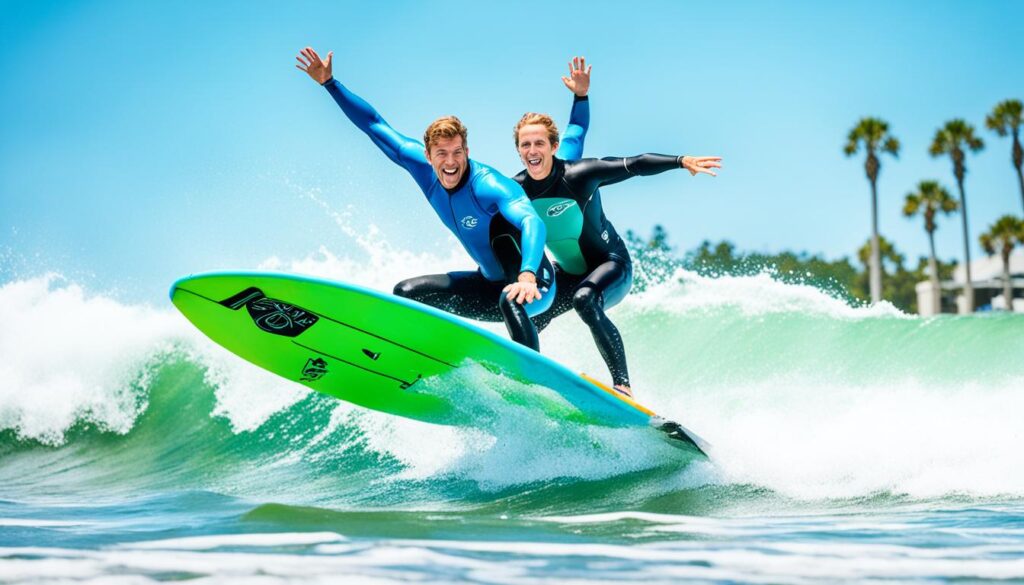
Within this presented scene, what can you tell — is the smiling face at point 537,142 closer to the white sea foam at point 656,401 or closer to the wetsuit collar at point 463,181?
the wetsuit collar at point 463,181

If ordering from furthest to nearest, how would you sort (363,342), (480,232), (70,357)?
(70,357) → (480,232) → (363,342)

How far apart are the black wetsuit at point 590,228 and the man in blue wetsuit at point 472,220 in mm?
216

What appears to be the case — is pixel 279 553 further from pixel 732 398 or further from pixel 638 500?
pixel 732 398

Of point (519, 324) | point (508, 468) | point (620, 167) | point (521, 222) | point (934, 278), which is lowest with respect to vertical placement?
point (508, 468)

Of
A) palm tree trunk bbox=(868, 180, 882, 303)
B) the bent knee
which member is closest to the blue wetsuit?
the bent knee

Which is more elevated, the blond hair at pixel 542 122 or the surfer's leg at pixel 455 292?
the blond hair at pixel 542 122

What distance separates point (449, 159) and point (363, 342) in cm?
90

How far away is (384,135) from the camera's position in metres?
5.06

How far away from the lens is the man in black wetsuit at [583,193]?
4949mm

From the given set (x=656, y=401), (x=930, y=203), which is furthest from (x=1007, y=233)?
(x=656, y=401)

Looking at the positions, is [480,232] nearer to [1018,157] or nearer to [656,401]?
[656,401]

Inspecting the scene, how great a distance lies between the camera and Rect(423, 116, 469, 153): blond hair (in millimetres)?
4715

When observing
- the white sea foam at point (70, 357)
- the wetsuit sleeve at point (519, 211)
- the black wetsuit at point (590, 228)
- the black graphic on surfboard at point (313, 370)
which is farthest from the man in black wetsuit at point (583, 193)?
the white sea foam at point (70, 357)

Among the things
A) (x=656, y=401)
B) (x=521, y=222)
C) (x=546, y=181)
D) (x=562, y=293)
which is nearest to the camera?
(x=521, y=222)
